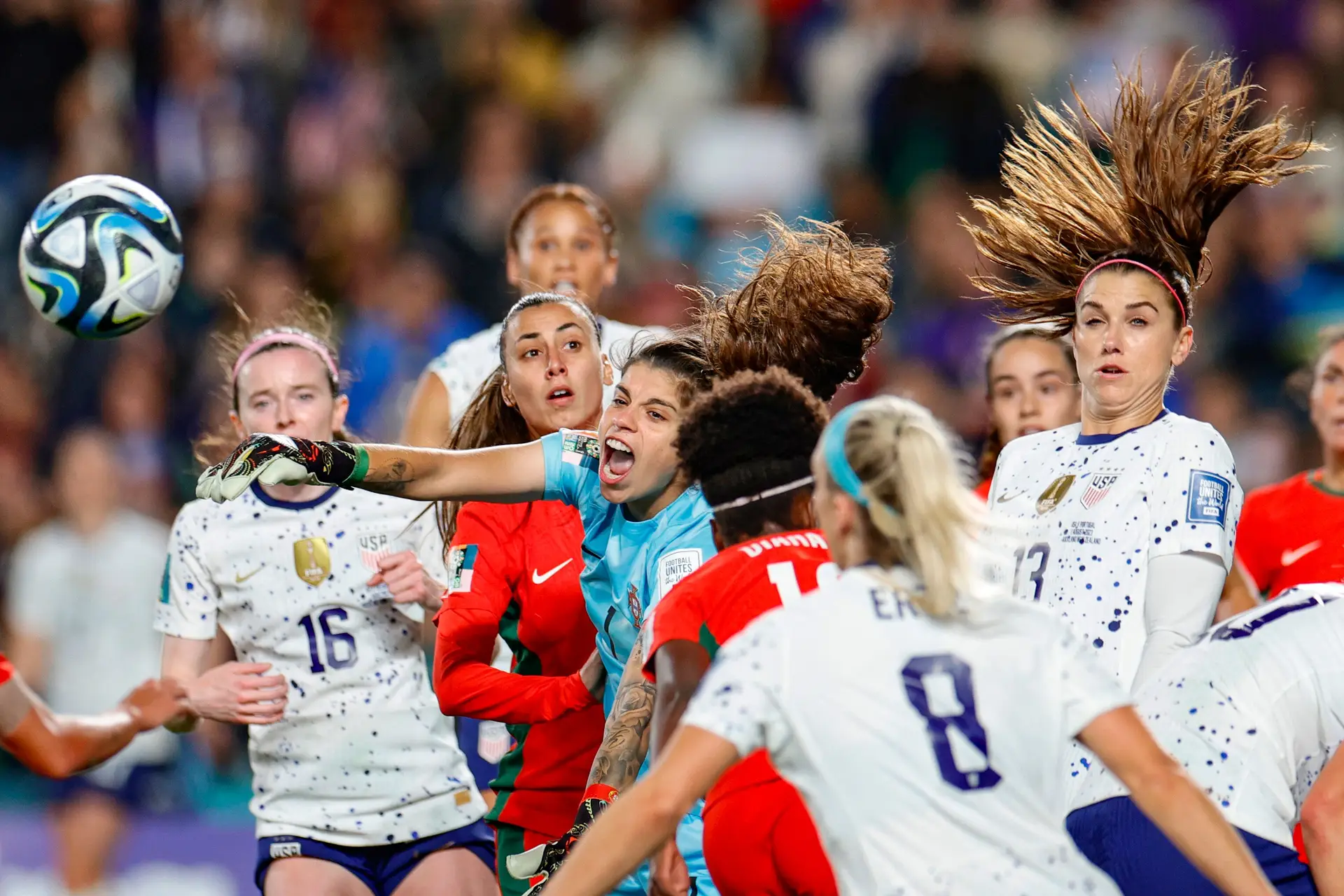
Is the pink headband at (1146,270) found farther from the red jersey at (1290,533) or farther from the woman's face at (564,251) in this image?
the woman's face at (564,251)

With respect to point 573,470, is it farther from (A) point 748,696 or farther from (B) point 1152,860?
(B) point 1152,860

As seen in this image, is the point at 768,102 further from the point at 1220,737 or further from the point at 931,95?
the point at 1220,737

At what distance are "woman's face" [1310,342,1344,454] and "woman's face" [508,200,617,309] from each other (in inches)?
113

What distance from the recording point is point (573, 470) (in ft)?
15.6

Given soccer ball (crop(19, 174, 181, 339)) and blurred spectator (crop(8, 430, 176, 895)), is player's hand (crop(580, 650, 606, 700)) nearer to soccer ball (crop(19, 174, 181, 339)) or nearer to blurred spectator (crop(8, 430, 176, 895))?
soccer ball (crop(19, 174, 181, 339))

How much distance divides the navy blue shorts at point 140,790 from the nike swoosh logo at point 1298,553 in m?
5.55

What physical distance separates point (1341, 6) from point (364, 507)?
328 inches

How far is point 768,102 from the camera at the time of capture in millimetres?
12211

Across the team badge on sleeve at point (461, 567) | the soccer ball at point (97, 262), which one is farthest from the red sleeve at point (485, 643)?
the soccer ball at point (97, 262)

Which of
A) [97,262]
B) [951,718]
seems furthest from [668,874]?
[97,262]

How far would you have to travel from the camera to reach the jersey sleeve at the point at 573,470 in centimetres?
475

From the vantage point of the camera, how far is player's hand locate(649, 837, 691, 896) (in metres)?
3.69

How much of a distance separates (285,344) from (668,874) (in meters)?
2.80

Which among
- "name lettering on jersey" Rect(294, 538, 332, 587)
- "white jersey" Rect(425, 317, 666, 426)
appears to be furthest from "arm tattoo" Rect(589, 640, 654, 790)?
"white jersey" Rect(425, 317, 666, 426)
